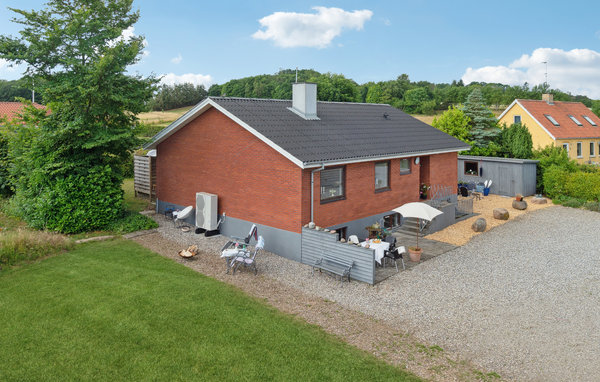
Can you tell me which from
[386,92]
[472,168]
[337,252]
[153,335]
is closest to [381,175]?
[337,252]

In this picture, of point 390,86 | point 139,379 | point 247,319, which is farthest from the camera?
point 390,86

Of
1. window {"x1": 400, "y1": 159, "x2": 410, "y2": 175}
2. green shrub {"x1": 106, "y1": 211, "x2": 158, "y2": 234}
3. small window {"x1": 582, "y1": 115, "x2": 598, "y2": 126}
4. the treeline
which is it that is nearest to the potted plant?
window {"x1": 400, "y1": 159, "x2": 410, "y2": 175}

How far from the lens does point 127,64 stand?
17.8 metres

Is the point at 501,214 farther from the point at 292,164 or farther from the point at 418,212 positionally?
the point at 292,164

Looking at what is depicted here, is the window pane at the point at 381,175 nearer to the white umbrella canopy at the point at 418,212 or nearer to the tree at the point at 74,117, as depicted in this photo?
the white umbrella canopy at the point at 418,212

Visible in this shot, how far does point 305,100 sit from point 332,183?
14.6 ft

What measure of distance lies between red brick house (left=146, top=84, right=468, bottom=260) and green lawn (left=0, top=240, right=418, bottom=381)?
4.01m

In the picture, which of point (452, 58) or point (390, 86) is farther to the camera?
point (390, 86)

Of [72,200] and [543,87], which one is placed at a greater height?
[543,87]

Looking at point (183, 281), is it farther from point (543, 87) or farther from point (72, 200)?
point (543, 87)

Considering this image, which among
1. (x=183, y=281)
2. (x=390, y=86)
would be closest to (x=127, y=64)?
(x=183, y=281)

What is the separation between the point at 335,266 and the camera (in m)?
12.4

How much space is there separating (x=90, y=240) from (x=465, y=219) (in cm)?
1679

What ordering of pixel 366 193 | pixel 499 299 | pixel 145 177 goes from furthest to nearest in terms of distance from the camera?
1. pixel 145 177
2. pixel 366 193
3. pixel 499 299
